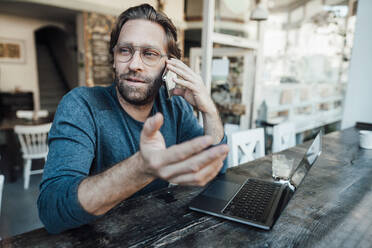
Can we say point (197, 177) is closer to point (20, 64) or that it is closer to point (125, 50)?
point (125, 50)

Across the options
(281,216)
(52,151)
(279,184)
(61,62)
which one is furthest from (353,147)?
(61,62)

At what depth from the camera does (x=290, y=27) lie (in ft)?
13.7

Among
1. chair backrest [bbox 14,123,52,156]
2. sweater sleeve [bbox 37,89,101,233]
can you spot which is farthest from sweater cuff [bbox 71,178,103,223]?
chair backrest [bbox 14,123,52,156]

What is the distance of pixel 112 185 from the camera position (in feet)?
2.00

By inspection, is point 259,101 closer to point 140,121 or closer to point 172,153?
point 140,121

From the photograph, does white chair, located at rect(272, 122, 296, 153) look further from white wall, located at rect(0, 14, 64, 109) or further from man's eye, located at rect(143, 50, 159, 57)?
white wall, located at rect(0, 14, 64, 109)

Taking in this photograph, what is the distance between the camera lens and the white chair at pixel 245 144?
5.80 ft

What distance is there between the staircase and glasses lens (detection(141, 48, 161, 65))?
8.08m

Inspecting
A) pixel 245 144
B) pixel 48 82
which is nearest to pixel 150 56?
pixel 245 144

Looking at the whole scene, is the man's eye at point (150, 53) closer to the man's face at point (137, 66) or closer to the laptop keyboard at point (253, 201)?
the man's face at point (137, 66)

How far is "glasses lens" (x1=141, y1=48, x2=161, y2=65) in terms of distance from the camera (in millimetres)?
1078

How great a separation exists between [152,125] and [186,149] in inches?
4.0

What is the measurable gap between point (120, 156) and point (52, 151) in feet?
1.02

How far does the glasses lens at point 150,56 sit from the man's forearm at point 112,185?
1.99 feet
